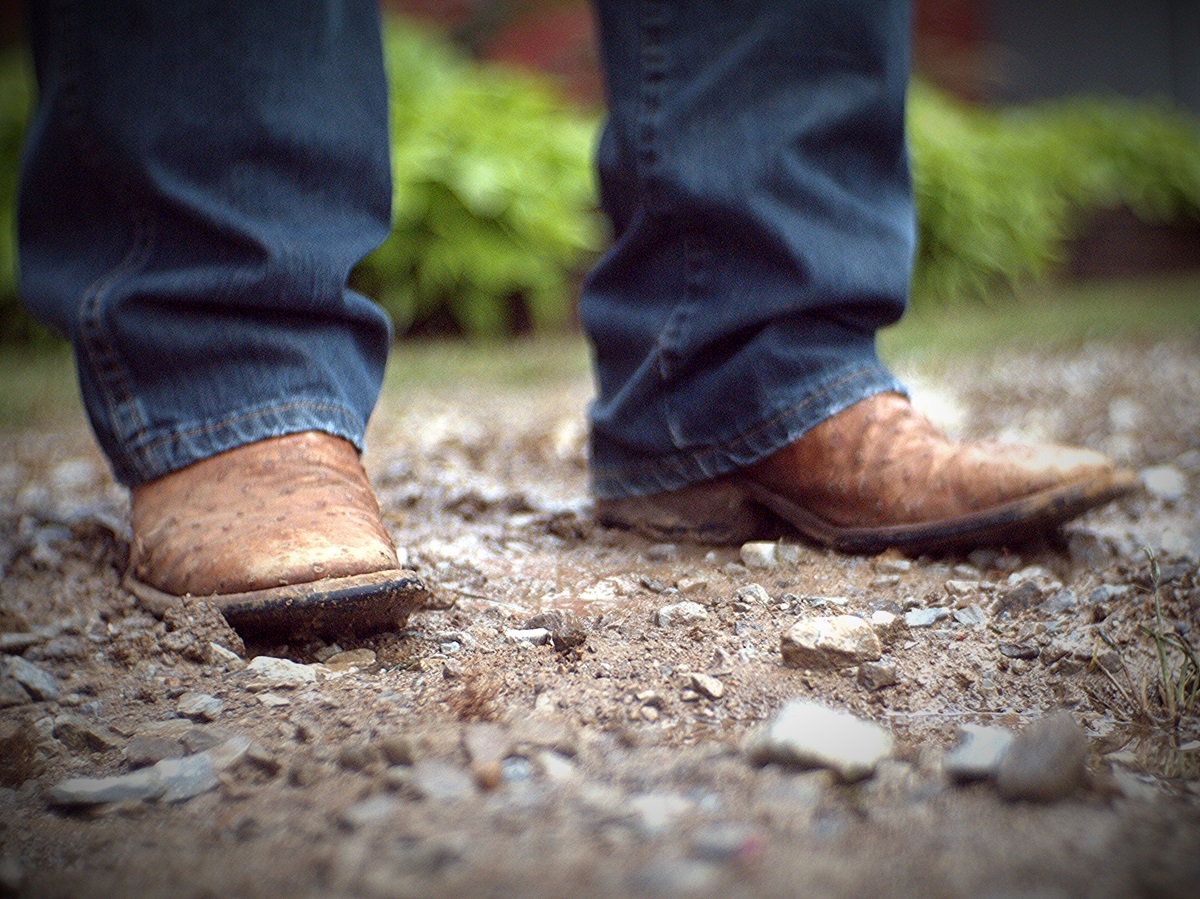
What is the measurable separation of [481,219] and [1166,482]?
267 cm

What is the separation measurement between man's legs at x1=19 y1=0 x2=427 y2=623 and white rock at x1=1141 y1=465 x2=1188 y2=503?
118cm

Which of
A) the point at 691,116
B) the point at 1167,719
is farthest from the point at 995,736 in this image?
the point at 691,116

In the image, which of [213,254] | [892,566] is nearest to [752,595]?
[892,566]

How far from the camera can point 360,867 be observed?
0.57 meters

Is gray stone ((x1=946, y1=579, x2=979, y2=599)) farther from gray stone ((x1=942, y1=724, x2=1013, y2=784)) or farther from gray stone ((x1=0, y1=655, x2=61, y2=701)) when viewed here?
gray stone ((x1=0, y1=655, x2=61, y2=701))

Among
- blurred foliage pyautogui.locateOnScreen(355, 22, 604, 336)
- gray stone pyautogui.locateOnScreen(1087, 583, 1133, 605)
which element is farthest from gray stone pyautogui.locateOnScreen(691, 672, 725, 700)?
blurred foliage pyautogui.locateOnScreen(355, 22, 604, 336)

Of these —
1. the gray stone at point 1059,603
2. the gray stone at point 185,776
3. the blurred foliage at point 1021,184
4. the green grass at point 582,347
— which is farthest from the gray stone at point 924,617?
the blurred foliage at point 1021,184

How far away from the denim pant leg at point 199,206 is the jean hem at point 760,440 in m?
0.40

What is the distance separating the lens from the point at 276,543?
0.96m

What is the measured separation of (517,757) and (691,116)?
29.4 inches

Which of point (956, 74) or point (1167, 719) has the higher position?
point (956, 74)

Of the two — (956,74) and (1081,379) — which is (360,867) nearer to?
(1081,379)

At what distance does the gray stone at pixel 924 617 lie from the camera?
975 millimetres

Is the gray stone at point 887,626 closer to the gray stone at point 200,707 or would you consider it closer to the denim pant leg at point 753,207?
the denim pant leg at point 753,207
